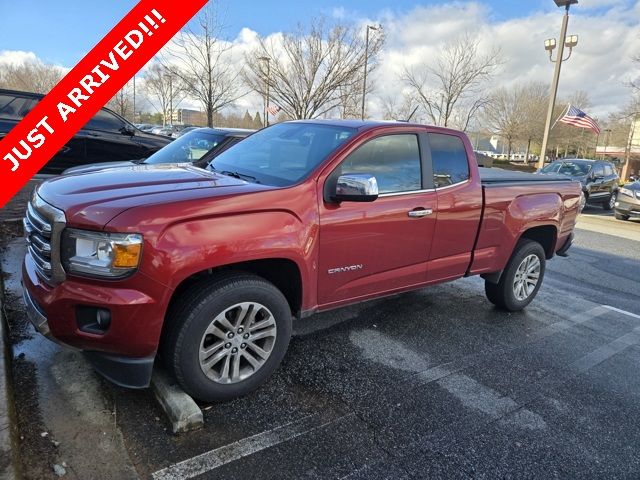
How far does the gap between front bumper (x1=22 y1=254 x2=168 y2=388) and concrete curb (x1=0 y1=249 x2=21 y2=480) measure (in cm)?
43

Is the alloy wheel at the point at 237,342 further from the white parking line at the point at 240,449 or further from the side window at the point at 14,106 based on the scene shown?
the side window at the point at 14,106

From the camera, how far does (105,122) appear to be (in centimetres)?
876

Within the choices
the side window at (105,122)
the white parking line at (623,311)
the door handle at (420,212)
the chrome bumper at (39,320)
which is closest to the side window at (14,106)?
the side window at (105,122)

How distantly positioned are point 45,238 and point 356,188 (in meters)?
1.91

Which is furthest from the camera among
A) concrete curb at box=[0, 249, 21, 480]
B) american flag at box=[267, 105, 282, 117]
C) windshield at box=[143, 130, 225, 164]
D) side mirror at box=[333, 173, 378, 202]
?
american flag at box=[267, 105, 282, 117]

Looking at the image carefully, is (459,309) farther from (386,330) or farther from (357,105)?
(357,105)

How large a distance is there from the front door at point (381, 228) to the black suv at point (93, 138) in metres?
6.68

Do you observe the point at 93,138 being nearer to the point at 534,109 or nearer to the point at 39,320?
the point at 39,320

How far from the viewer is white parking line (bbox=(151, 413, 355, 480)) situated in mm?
2386

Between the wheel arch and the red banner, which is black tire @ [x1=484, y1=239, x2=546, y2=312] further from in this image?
the red banner

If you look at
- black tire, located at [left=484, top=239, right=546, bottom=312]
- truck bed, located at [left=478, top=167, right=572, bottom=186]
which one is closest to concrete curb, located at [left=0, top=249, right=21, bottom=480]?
truck bed, located at [left=478, top=167, right=572, bottom=186]

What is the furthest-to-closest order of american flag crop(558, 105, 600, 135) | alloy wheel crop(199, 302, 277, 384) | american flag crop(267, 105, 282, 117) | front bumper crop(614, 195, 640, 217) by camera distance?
american flag crop(267, 105, 282, 117)
american flag crop(558, 105, 600, 135)
front bumper crop(614, 195, 640, 217)
alloy wheel crop(199, 302, 277, 384)

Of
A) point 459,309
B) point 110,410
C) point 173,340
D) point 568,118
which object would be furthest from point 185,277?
point 568,118

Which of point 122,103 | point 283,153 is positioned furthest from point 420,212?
point 122,103
